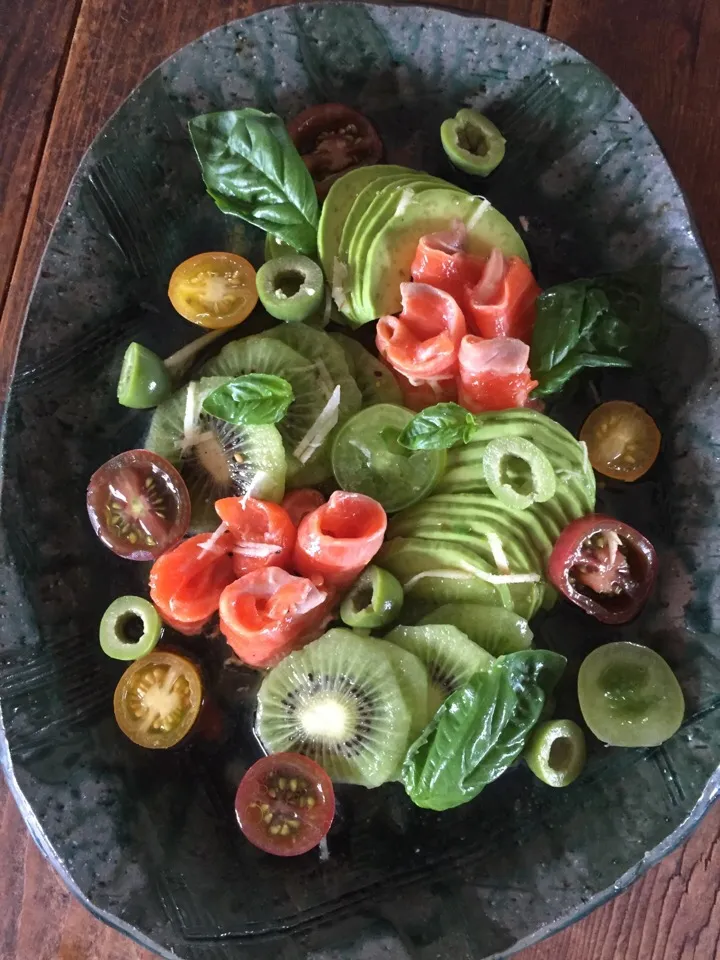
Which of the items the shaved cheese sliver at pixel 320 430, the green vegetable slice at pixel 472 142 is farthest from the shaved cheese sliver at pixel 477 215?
the shaved cheese sliver at pixel 320 430

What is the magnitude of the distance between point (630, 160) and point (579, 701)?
1135 millimetres

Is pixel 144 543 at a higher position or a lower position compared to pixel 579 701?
higher

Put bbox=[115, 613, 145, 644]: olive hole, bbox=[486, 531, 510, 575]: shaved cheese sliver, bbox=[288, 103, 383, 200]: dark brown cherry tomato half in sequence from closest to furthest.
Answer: bbox=[486, 531, 510, 575]: shaved cheese sliver < bbox=[115, 613, 145, 644]: olive hole < bbox=[288, 103, 383, 200]: dark brown cherry tomato half

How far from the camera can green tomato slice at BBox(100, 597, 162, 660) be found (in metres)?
1.73

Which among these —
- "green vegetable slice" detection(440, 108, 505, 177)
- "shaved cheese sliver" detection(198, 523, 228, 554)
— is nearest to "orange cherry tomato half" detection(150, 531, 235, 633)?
"shaved cheese sliver" detection(198, 523, 228, 554)

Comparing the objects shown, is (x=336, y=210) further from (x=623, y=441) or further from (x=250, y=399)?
(x=623, y=441)

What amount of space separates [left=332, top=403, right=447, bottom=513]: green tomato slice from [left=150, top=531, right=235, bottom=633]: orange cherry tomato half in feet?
0.96

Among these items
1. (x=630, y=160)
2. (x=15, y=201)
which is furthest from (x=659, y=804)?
(x=15, y=201)

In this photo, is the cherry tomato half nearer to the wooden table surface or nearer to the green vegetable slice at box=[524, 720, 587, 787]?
the wooden table surface

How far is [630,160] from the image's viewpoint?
1774 millimetres

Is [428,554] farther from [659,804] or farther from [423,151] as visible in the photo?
[423,151]

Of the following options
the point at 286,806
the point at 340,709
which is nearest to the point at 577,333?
the point at 340,709

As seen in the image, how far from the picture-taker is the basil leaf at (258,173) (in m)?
1.73

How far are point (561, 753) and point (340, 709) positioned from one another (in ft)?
1.48
